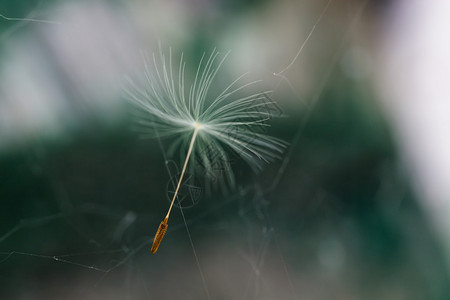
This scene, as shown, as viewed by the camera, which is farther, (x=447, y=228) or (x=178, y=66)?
(x=447, y=228)

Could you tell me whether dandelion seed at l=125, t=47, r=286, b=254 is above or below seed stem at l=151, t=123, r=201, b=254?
above

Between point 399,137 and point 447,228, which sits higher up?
point 399,137

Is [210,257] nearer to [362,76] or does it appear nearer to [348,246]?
[348,246]

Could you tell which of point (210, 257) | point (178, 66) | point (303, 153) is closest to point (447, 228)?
point (303, 153)

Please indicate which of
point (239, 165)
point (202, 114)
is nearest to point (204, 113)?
point (202, 114)

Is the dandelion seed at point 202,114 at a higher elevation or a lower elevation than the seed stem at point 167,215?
higher
